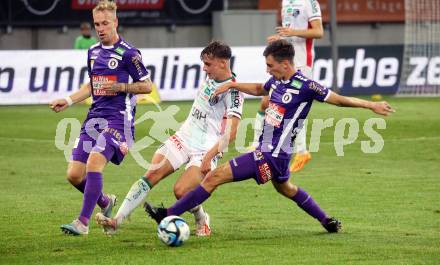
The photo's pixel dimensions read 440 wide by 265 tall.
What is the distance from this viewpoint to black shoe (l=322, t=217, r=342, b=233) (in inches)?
398

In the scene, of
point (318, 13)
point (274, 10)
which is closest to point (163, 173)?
point (318, 13)

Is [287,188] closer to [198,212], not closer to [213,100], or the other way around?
[198,212]

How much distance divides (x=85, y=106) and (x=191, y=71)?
9.28 ft

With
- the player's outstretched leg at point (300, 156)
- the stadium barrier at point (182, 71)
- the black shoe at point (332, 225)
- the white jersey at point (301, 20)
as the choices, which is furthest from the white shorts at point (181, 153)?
the stadium barrier at point (182, 71)

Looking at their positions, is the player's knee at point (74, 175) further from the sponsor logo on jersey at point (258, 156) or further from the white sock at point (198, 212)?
the sponsor logo on jersey at point (258, 156)

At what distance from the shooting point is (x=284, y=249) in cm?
920

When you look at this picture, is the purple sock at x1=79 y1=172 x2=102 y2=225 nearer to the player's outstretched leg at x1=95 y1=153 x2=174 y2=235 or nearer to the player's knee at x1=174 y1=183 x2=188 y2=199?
the player's outstretched leg at x1=95 y1=153 x2=174 y2=235

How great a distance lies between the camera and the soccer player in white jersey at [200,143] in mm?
10031

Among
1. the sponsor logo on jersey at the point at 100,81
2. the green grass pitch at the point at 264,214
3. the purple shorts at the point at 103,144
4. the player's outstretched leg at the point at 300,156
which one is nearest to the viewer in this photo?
the green grass pitch at the point at 264,214

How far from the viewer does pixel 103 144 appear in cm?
1023

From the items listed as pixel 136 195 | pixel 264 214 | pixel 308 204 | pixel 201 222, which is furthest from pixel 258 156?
pixel 264 214

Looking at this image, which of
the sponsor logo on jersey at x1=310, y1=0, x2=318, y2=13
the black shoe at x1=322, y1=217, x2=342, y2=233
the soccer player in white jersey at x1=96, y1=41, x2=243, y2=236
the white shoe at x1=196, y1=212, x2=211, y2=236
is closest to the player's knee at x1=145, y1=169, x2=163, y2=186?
the soccer player in white jersey at x1=96, y1=41, x2=243, y2=236

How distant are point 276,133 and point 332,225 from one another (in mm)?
1029

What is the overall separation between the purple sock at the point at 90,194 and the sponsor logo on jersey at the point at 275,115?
1654 mm
